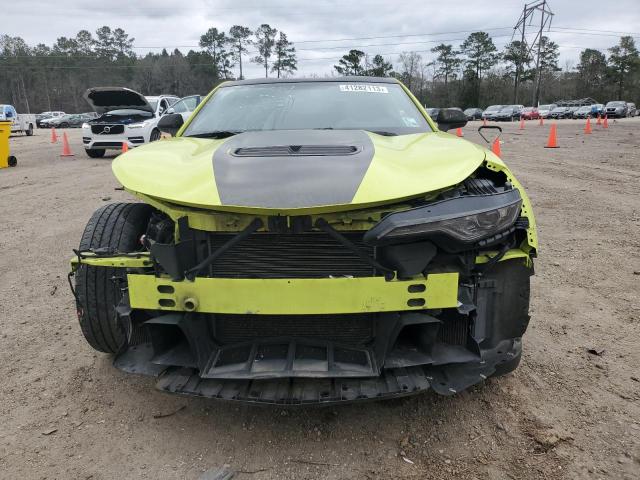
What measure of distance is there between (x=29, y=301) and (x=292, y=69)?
71.8 metres

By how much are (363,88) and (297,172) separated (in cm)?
192

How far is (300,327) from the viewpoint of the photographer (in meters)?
2.19

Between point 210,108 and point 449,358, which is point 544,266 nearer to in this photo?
point 449,358

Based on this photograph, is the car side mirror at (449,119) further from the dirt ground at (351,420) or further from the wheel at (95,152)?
the wheel at (95,152)

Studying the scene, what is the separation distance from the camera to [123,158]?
256 cm

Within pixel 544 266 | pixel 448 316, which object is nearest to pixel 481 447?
pixel 448 316

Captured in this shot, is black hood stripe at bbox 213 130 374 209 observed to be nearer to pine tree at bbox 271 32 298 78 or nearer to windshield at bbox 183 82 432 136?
windshield at bbox 183 82 432 136

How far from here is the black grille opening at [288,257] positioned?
206 centimetres

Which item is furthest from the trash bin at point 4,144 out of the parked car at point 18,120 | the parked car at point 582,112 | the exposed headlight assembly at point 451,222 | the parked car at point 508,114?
the parked car at point 582,112

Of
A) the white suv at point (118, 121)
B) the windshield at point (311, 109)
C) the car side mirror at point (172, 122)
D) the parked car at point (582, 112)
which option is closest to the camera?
the windshield at point (311, 109)

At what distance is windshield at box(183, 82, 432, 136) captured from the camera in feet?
10.6

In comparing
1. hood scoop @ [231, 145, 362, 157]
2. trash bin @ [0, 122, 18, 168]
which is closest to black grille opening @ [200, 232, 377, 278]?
hood scoop @ [231, 145, 362, 157]

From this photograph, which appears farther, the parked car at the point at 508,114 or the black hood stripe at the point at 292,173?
the parked car at the point at 508,114

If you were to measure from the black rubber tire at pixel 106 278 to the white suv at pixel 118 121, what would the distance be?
11.2m
